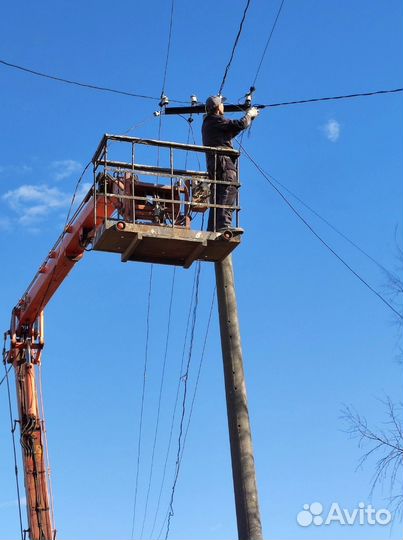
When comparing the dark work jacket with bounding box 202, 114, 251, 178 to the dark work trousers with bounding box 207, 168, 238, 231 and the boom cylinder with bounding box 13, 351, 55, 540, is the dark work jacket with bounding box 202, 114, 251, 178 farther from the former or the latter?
the boom cylinder with bounding box 13, 351, 55, 540

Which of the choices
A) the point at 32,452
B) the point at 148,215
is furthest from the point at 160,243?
the point at 32,452

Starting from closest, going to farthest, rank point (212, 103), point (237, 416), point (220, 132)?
1. point (237, 416)
2. point (220, 132)
3. point (212, 103)

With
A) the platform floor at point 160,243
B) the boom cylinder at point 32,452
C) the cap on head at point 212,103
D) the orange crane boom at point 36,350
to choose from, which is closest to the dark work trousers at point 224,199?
the platform floor at point 160,243

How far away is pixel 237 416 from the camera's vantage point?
1029 cm

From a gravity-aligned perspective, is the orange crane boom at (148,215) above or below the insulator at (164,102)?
below

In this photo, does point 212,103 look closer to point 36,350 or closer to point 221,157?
point 221,157

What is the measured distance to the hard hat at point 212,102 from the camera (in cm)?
1249

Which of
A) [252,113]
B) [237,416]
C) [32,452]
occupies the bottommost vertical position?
[237,416]

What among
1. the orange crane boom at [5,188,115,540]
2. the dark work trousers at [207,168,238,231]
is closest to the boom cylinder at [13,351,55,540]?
the orange crane boom at [5,188,115,540]

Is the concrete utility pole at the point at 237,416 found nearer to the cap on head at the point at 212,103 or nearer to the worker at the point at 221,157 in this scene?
the worker at the point at 221,157

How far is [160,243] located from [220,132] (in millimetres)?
1881

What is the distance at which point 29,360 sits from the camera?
57.6 feet

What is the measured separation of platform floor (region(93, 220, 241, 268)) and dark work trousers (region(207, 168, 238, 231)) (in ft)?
1.13

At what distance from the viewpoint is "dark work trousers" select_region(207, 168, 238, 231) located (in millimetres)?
11898
